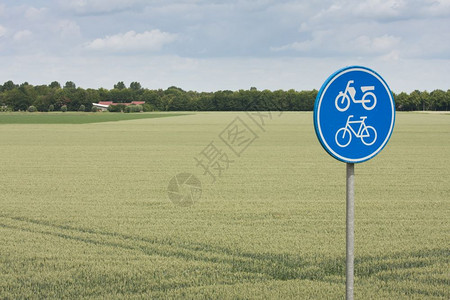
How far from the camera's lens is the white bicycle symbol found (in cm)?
405

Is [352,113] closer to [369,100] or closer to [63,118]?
[369,100]

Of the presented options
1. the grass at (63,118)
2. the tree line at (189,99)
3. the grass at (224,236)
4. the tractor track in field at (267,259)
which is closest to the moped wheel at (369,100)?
the grass at (224,236)

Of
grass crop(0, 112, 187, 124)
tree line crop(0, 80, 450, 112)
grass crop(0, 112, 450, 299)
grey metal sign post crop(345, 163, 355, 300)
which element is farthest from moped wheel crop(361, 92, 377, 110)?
tree line crop(0, 80, 450, 112)

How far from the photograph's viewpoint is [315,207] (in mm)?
11031

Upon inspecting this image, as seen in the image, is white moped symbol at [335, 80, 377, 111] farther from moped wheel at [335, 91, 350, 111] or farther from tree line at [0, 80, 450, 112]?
tree line at [0, 80, 450, 112]

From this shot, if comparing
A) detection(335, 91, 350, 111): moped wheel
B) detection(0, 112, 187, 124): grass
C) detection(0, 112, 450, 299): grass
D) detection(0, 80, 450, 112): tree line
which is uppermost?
detection(0, 80, 450, 112): tree line

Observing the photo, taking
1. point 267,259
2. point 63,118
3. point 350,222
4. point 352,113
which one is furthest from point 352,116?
point 63,118

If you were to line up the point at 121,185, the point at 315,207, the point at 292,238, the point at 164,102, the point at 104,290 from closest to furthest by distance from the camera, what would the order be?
1. the point at 104,290
2. the point at 292,238
3. the point at 315,207
4. the point at 121,185
5. the point at 164,102

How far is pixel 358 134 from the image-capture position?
162 inches

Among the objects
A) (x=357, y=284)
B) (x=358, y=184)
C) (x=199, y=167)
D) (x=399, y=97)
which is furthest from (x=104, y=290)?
(x=399, y=97)

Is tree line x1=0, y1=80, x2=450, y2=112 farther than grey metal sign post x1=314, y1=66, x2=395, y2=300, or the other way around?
tree line x1=0, y1=80, x2=450, y2=112

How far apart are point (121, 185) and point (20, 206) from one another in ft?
11.6

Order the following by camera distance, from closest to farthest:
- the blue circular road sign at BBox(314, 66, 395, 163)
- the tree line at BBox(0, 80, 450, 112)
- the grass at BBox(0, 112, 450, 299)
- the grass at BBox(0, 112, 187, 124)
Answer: the blue circular road sign at BBox(314, 66, 395, 163) < the grass at BBox(0, 112, 450, 299) < the grass at BBox(0, 112, 187, 124) < the tree line at BBox(0, 80, 450, 112)

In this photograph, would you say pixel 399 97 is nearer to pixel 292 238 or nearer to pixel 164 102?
pixel 164 102
